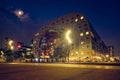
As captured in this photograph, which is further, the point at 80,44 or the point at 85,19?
the point at 85,19

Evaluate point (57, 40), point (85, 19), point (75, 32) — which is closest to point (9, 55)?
point (57, 40)

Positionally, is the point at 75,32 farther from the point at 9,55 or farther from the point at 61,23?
the point at 9,55

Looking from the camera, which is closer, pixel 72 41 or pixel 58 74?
pixel 58 74

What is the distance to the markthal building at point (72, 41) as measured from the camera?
432 ft

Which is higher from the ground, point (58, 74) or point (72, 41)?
point (72, 41)

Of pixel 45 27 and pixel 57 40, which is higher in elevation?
pixel 45 27

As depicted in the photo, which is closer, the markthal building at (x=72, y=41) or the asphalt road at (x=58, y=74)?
Answer: the asphalt road at (x=58, y=74)

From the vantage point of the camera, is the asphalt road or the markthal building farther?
the markthal building

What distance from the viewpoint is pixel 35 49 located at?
584 ft

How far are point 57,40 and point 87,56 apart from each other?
1249 inches

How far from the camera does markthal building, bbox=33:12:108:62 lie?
132 metres

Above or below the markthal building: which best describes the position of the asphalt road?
below

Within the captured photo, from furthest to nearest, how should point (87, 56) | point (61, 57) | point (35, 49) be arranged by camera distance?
point (35, 49), point (87, 56), point (61, 57)

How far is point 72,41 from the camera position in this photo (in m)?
146
